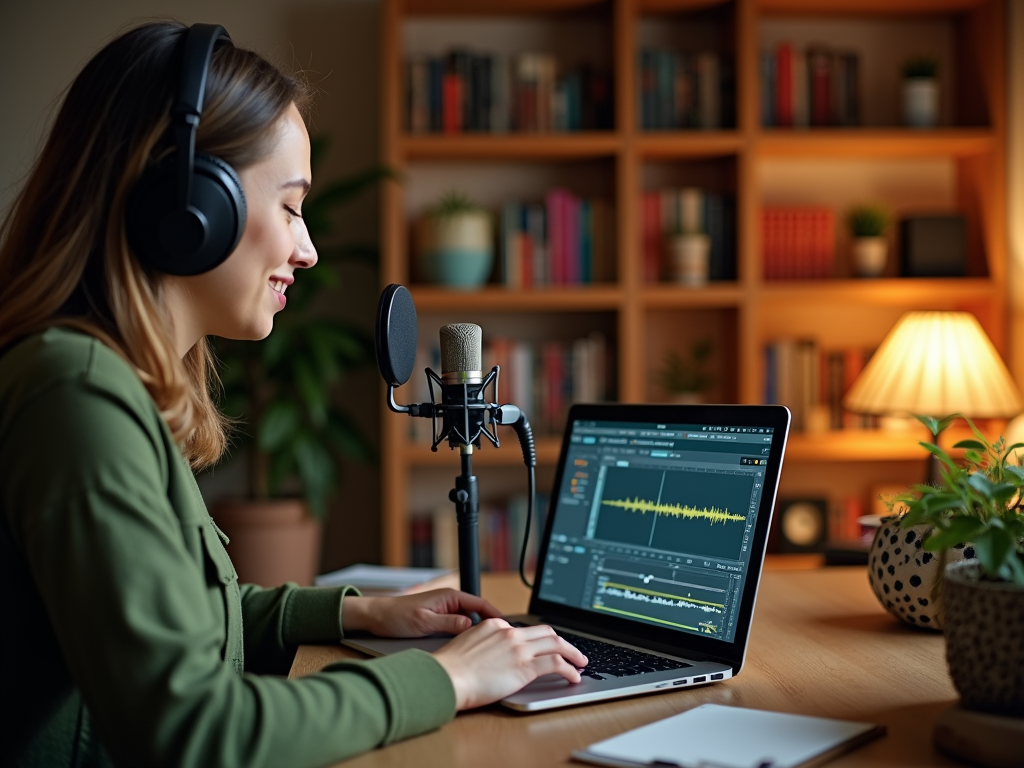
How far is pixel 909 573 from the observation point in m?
1.20

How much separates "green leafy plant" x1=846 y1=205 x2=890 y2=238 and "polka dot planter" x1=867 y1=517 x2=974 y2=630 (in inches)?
85.6

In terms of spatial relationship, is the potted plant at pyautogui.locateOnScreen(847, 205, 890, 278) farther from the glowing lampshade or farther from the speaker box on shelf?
the glowing lampshade

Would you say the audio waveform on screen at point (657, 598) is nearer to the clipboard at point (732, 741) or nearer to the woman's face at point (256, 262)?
the clipboard at point (732, 741)

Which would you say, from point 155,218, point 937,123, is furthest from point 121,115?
point 937,123

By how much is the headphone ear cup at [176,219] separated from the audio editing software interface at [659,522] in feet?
1.73

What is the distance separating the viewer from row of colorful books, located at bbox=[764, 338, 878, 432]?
327 cm

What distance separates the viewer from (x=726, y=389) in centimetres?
333

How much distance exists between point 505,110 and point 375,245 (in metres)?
0.61

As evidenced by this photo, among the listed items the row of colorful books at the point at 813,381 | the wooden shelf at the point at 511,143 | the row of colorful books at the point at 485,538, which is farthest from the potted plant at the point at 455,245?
the row of colorful books at the point at 813,381

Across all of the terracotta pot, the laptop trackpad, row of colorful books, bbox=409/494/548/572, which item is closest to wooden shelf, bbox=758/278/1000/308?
row of colorful books, bbox=409/494/548/572

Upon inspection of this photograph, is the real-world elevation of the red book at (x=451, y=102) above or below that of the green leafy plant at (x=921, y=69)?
below

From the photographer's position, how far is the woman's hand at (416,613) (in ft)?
3.94

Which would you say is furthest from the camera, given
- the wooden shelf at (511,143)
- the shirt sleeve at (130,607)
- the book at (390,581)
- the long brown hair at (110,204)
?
the wooden shelf at (511,143)

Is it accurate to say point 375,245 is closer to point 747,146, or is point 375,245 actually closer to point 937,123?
point 747,146
